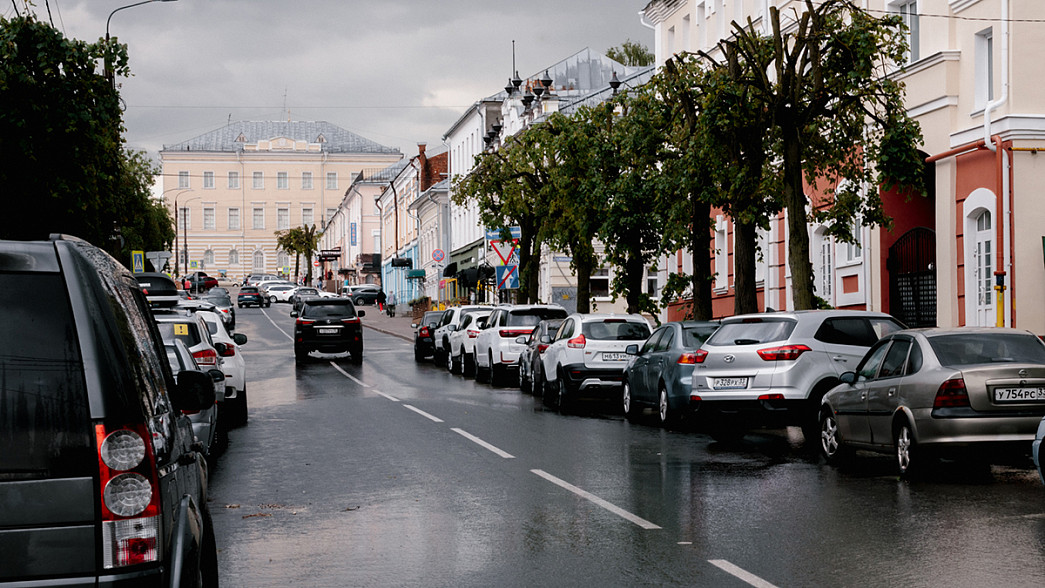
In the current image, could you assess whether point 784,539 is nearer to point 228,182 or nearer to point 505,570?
point 505,570

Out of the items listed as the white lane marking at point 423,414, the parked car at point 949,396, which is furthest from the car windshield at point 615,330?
the parked car at point 949,396

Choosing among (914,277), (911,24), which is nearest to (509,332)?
(914,277)

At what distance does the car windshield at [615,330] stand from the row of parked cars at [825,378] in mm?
24

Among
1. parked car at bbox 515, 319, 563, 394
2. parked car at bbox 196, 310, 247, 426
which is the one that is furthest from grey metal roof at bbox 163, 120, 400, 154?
parked car at bbox 196, 310, 247, 426

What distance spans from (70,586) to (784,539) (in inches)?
229

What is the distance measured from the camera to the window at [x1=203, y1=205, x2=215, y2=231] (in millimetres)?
142625

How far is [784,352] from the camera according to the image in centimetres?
1559

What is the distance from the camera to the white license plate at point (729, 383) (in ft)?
51.6

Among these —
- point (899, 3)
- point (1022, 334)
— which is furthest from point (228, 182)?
point (1022, 334)

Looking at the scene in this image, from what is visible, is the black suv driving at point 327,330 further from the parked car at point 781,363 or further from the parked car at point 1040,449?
the parked car at point 1040,449

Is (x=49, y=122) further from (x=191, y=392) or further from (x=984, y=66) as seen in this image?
(x=984, y=66)

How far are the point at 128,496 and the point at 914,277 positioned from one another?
24252 millimetres

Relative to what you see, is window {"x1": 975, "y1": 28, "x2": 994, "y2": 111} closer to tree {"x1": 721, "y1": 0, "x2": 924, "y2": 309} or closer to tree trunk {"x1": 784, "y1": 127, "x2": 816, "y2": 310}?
tree {"x1": 721, "y1": 0, "x2": 924, "y2": 309}

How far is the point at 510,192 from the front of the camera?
3669 cm
